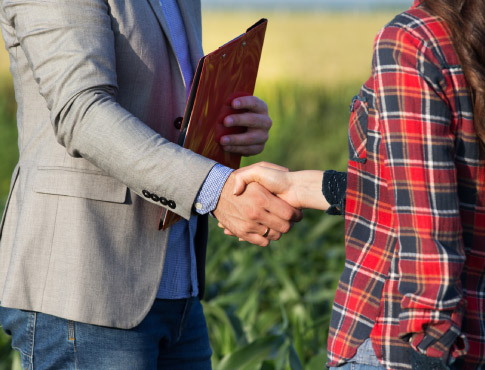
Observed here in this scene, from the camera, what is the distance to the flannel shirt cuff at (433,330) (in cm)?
134

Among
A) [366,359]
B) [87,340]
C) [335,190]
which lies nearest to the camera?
[366,359]

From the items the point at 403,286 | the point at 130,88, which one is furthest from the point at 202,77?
the point at 403,286

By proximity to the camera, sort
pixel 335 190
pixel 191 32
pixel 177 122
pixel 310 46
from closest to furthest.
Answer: pixel 335 190 → pixel 177 122 → pixel 191 32 → pixel 310 46

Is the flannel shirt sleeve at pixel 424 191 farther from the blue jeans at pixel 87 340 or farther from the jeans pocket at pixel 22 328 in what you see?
the jeans pocket at pixel 22 328

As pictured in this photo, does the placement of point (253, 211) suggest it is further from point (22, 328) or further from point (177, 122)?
point (22, 328)

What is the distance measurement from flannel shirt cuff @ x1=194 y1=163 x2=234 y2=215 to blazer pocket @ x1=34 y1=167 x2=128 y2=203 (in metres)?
0.20

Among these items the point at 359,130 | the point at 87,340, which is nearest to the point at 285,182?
the point at 359,130

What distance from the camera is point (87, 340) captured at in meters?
1.80

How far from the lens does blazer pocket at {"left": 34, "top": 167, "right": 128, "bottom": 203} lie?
1.80 m

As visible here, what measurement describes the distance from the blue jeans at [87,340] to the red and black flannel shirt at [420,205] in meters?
0.61

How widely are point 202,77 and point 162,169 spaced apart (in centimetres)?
25

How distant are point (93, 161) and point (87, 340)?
1.46ft

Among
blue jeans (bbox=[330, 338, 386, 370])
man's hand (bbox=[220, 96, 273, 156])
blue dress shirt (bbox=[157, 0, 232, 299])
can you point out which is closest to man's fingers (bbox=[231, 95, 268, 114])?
man's hand (bbox=[220, 96, 273, 156])

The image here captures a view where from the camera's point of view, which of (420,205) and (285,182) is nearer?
(420,205)
